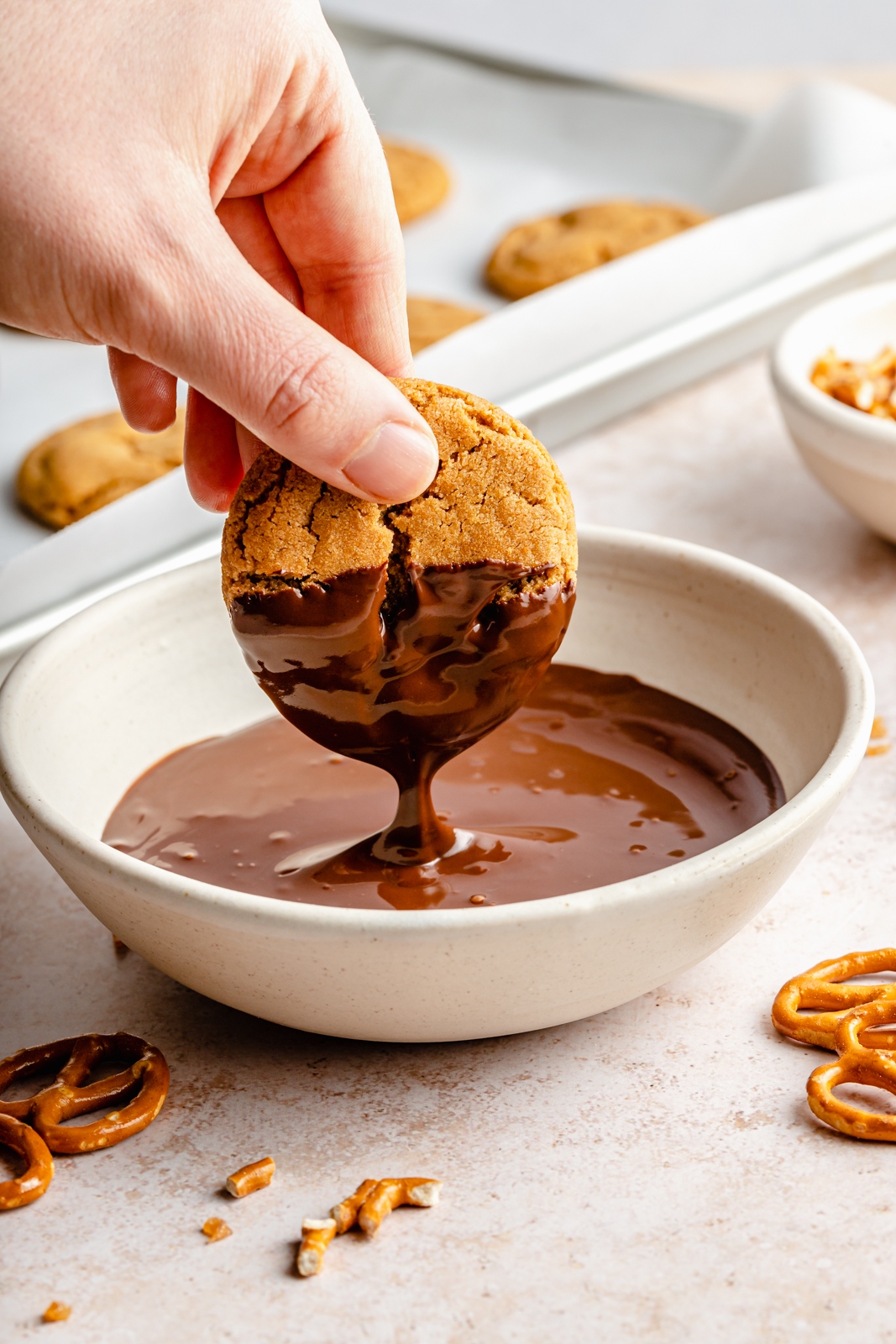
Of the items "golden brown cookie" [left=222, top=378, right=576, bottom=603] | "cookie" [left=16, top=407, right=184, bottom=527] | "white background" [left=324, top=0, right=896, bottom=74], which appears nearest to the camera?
"golden brown cookie" [left=222, top=378, right=576, bottom=603]

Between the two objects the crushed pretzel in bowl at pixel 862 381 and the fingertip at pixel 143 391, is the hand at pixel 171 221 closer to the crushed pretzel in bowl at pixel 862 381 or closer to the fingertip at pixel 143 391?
the fingertip at pixel 143 391

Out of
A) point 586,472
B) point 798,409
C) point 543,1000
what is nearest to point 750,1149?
point 543,1000

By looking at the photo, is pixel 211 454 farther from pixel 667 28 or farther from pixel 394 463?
pixel 667 28

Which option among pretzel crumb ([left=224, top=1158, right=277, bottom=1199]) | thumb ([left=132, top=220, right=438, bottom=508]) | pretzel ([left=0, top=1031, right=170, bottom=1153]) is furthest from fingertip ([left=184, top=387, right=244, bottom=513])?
pretzel crumb ([left=224, top=1158, right=277, bottom=1199])

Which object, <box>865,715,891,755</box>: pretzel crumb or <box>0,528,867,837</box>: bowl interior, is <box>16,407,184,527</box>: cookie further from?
<box>865,715,891,755</box>: pretzel crumb

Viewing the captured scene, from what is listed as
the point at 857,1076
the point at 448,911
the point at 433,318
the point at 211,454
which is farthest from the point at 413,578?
the point at 433,318

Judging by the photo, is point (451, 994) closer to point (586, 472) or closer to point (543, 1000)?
point (543, 1000)

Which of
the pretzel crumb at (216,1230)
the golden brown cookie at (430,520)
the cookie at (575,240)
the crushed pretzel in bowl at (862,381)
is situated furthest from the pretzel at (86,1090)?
the cookie at (575,240)
